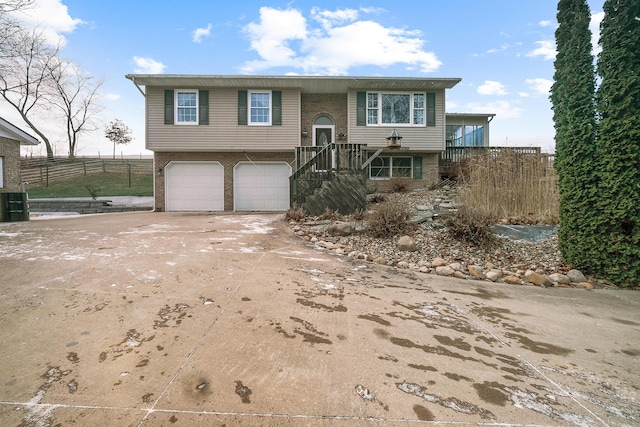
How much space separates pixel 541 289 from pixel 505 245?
140 centimetres

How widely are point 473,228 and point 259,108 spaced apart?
10.1 meters

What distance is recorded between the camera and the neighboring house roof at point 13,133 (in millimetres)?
11047

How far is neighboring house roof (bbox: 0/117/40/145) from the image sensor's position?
11.0 meters

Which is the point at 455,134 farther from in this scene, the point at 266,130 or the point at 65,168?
the point at 65,168

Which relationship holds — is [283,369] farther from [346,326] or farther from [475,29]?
[475,29]

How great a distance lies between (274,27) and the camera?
10.4 m

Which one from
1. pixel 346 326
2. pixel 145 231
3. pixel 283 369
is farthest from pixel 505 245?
pixel 145 231

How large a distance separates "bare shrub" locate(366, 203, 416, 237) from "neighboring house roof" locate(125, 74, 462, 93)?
308 inches

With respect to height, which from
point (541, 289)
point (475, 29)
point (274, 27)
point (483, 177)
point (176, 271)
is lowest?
point (541, 289)

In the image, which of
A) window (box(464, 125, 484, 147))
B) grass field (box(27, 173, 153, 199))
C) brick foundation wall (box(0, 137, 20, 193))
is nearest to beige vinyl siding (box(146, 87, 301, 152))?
brick foundation wall (box(0, 137, 20, 193))

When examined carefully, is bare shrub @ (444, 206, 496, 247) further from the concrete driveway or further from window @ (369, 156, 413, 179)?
window @ (369, 156, 413, 179)

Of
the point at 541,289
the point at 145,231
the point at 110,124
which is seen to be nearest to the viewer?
the point at 541,289

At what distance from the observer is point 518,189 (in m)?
7.01

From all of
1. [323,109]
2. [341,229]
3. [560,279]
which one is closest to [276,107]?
[323,109]
